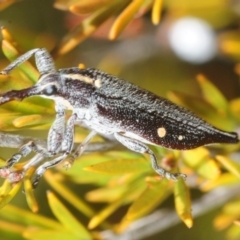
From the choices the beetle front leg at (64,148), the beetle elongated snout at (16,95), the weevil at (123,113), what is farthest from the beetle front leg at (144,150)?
the beetle elongated snout at (16,95)

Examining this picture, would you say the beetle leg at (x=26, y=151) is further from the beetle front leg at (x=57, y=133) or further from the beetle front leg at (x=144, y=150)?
the beetle front leg at (x=144, y=150)

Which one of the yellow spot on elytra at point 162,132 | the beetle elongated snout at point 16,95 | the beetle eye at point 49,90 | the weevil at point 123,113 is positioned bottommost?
the yellow spot on elytra at point 162,132

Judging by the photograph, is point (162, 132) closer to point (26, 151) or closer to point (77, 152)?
point (77, 152)

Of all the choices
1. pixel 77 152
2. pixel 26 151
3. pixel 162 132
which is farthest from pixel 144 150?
pixel 26 151

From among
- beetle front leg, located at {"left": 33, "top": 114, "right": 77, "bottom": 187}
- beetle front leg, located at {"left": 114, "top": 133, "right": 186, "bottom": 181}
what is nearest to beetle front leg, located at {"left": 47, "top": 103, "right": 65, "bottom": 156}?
beetle front leg, located at {"left": 33, "top": 114, "right": 77, "bottom": 187}

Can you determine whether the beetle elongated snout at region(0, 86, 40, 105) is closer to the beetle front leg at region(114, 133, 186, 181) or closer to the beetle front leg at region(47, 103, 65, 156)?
the beetle front leg at region(47, 103, 65, 156)

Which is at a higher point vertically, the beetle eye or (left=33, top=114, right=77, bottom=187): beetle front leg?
the beetle eye

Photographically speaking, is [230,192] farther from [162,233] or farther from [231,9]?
[231,9]
